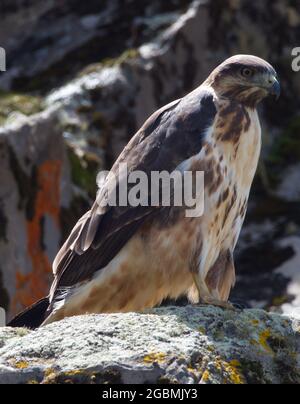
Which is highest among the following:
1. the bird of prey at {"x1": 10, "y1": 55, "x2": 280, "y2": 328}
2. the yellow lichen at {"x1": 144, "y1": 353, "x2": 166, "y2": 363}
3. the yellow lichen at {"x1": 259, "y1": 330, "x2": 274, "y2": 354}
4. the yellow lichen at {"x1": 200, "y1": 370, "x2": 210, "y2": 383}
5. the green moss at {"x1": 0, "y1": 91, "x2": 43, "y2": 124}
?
the green moss at {"x1": 0, "y1": 91, "x2": 43, "y2": 124}

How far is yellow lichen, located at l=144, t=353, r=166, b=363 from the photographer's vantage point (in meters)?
4.64

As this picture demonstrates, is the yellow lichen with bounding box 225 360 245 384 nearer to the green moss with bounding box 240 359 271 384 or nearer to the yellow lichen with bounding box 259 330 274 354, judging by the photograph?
the green moss with bounding box 240 359 271 384

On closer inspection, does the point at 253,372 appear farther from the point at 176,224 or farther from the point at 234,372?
the point at 176,224

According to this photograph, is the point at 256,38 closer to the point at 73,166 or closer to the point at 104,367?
the point at 73,166

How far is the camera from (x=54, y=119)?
8.79 m

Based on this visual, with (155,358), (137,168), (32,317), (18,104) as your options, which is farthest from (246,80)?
(18,104)

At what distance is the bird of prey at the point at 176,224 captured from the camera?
616 cm

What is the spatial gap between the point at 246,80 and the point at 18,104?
11.6ft

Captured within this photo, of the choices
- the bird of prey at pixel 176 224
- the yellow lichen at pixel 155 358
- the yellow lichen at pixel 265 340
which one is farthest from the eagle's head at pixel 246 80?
the yellow lichen at pixel 155 358

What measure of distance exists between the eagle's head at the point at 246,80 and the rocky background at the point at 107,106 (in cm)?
188

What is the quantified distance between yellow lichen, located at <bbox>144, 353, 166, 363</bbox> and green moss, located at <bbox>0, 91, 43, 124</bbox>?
4.60 metres

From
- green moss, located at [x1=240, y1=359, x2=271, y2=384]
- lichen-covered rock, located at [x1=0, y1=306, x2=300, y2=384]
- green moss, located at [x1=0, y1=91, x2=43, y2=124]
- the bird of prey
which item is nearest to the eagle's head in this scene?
the bird of prey

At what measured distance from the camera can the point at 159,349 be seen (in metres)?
4.74

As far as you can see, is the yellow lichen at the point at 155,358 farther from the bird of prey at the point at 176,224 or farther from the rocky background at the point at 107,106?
the rocky background at the point at 107,106
